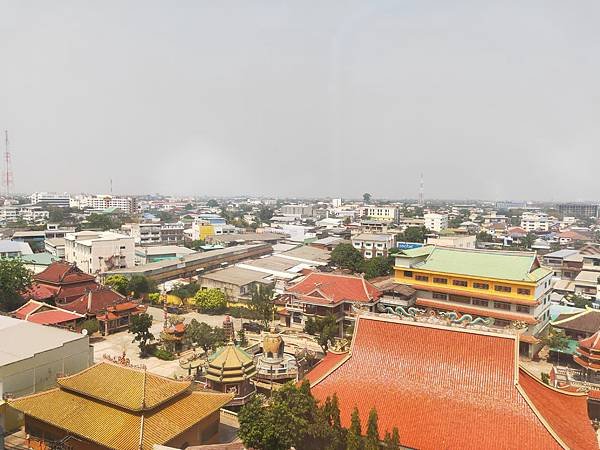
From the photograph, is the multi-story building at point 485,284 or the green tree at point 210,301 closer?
the multi-story building at point 485,284

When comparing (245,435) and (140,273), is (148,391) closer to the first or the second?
(245,435)

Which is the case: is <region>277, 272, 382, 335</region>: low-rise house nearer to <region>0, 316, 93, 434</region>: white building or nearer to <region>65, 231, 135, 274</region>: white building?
<region>0, 316, 93, 434</region>: white building

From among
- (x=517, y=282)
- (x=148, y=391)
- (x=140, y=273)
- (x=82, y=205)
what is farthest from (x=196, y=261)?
(x=82, y=205)

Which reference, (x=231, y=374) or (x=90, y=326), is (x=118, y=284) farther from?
(x=231, y=374)

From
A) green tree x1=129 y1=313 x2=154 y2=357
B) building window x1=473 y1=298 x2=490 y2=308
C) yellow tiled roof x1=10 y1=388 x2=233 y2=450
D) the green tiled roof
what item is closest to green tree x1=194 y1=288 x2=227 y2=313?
green tree x1=129 y1=313 x2=154 y2=357

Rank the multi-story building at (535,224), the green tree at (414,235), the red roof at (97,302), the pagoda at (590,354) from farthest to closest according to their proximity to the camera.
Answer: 1. the multi-story building at (535,224)
2. the green tree at (414,235)
3. the red roof at (97,302)
4. the pagoda at (590,354)

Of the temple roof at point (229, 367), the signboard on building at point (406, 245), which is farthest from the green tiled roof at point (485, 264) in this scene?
the signboard on building at point (406, 245)

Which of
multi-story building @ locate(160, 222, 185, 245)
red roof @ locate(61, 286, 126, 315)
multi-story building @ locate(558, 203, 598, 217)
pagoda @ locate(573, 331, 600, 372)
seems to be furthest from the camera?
multi-story building @ locate(558, 203, 598, 217)

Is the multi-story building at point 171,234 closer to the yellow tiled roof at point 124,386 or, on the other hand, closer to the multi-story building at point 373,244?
the multi-story building at point 373,244
